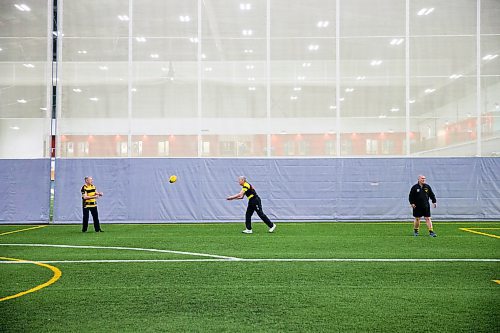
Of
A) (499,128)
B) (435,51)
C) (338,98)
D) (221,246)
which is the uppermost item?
(435,51)

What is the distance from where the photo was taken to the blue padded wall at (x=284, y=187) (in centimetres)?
2283

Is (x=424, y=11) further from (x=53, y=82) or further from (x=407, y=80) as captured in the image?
(x=53, y=82)

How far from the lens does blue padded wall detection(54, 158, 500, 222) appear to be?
22.8 meters

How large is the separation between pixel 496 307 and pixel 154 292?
4765 mm

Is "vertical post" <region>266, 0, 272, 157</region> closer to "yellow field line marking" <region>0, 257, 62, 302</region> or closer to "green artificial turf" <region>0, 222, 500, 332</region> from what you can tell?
"green artificial turf" <region>0, 222, 500, 332</region>

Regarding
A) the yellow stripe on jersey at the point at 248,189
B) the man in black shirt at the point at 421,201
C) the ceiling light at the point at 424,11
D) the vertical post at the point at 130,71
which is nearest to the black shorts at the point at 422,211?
the man in black shirt at the point at 421,201

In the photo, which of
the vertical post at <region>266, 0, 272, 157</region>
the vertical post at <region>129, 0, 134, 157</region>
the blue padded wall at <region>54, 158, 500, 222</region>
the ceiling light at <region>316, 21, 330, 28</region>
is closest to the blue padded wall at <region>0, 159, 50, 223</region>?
the blue padded wall at <region>54, 158, 500, 222</region>

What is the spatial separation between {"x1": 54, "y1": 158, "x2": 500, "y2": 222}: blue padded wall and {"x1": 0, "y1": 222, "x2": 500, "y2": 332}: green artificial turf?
369 inches

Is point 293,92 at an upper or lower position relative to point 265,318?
upper

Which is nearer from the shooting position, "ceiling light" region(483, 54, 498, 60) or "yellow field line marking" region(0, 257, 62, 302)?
"yellow field line marking" region(0, 257, 62, 302)

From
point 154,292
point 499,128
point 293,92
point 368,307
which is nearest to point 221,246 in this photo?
point 154,292

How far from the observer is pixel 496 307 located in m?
6.51

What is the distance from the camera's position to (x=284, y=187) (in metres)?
23.0

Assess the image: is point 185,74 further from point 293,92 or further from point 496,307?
point 496,307
